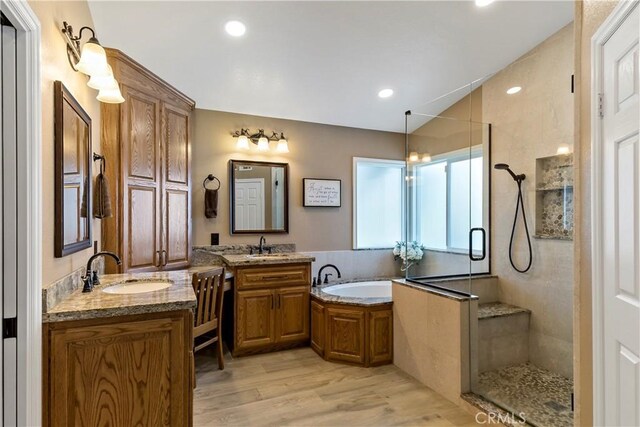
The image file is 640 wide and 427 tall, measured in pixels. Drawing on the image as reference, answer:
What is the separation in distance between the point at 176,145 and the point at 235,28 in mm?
1289

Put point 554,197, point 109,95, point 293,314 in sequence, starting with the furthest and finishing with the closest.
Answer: point 293,314, point 554,197, point 109,95

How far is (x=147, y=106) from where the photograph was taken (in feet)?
9.72

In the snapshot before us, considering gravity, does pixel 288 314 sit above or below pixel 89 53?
below

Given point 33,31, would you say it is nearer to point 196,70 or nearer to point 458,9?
point 196,70

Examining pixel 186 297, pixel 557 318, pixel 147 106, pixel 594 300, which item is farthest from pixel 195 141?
pixel 557 318

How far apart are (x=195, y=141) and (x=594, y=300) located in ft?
11.4

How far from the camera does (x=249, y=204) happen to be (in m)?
3.80

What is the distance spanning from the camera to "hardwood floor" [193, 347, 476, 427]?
7.23 ft

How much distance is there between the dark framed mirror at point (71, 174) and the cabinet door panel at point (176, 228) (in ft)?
3.34

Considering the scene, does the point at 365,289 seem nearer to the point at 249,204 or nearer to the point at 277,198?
the point at 277,198

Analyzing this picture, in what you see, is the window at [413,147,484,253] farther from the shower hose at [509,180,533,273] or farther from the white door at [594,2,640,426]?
the white door at [594,2,640,426]

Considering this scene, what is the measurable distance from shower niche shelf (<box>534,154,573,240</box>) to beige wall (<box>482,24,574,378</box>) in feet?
0.18

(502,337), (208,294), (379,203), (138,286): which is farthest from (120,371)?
(379,203)

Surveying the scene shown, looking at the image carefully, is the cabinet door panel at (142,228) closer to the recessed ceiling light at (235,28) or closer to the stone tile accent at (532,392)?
the recessed ceiling light at (235,28)
